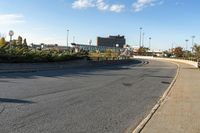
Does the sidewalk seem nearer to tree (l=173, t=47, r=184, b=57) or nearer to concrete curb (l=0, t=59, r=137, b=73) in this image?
concrete curb (l=0, t=59, r=137, b=73)

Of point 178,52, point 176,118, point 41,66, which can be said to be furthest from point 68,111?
point 178,52

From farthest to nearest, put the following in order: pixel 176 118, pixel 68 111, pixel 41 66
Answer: pixel 41 66, pixel 68 111, pixel 176 118

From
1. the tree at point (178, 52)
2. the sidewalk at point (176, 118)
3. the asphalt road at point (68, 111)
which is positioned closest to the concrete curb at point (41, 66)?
the asphalt road at point (68, 111)

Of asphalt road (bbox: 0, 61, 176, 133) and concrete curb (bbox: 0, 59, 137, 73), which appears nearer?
asphalt road (bbox: 0, 61, 176, 133)

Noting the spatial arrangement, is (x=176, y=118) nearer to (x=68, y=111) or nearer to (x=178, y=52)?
(x=68, y=111)

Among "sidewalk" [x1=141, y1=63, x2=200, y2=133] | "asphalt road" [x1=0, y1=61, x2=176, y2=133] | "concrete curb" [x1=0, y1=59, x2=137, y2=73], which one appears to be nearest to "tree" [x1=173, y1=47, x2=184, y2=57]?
"concrete curb" [x1=0, y1=59, x2=137, y2=73]

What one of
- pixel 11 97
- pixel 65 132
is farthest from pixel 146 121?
pixel 11 97

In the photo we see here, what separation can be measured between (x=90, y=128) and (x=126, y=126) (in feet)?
3.84

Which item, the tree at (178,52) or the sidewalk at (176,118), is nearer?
the sidewalk at (176,118)

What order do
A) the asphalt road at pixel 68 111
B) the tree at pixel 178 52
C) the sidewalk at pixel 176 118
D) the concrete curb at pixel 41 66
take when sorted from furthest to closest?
the tree at pixel 178 52, the concrete curb at pixel 41 66, the sidewalk at pixel 176 118, the asphalt road at pixel 68 111

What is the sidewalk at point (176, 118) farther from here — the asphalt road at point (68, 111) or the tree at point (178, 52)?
the tree at point (178, 52)

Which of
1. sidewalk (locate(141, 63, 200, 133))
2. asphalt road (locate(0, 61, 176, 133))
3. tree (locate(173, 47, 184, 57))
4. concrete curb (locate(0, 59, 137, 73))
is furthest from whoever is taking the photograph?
tree (locate(173, 47, 184, 57))

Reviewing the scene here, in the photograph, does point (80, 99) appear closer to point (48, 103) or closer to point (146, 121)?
point (48, 103)

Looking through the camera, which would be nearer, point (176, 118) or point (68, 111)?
point (176, 118)
